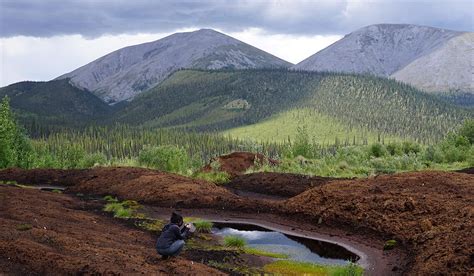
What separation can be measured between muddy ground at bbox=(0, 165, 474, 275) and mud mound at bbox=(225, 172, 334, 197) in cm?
25

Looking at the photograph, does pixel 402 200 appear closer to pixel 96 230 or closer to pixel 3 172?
pixel 96 230

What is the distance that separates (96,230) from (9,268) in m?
9.08

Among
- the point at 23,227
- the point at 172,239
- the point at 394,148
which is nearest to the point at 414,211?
the point at 172,239

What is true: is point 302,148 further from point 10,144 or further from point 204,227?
point 10,144

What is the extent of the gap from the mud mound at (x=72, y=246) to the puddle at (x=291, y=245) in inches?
203

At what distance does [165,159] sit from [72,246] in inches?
1894

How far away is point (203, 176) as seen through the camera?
50.0 metres

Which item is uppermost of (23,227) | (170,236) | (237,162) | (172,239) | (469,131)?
(469,131)

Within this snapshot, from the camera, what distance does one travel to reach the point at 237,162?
2243 inches

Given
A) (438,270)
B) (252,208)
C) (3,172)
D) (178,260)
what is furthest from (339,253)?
(3,172)

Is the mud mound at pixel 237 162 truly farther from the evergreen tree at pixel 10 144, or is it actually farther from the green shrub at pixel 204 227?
the evergreen tree at pixel 10 144

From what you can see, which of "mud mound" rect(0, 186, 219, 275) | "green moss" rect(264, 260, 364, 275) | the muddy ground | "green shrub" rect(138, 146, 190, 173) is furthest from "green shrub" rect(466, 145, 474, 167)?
"mud mound" rect(0, 186, 219, 275)

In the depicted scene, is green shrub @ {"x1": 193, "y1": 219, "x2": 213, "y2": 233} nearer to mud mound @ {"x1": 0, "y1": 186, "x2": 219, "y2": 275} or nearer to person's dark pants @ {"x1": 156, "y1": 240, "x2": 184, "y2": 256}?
mud mound @ {"x1": 0, "y1": 186, "x2": 219, "y2": 275}

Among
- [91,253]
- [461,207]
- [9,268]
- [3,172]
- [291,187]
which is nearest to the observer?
[9,268]
